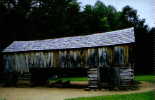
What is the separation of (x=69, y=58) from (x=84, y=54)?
4.69ft

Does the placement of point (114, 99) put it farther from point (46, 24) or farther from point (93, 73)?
point (46, 24)

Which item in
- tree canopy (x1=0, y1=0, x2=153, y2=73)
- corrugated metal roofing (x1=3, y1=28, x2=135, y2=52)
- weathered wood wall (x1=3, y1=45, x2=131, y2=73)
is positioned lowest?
weathered wood wall (x1=3, y1=45, x2=131, y2=73)

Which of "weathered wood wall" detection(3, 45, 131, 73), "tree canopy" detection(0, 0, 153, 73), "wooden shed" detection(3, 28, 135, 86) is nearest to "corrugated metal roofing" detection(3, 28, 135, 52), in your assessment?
"wooden shed" detection(3, 28, 135, 86)

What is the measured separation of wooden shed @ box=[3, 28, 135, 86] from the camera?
18.2 meters

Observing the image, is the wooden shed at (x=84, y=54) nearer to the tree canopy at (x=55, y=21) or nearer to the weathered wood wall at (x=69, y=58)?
the weathered wood wall at (x=69, y=58)

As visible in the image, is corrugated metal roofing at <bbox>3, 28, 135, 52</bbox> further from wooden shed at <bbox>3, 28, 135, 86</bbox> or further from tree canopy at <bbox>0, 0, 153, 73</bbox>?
tree canopy at <bbox>0, 0, 153, 73</bbox>

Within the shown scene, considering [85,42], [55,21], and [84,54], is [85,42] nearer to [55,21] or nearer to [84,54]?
[84,54]

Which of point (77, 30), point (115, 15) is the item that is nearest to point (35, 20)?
point (77, 30)

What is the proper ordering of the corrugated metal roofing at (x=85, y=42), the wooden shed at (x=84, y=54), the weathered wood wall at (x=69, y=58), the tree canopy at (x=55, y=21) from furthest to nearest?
the tree canopy at (x=55, y=21) < the corrugated metal roofing at (x=85, y=42) < the weathered wood wall at (x=69, y=58) < the wooden shed at (x=84, y=54)

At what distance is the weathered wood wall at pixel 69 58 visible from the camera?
18.4 metres

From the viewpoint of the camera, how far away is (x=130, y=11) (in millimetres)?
45156

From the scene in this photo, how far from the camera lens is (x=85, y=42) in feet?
67.2

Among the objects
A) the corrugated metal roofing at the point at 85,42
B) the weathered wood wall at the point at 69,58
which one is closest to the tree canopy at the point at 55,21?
the corrugated metal roofing at the point at 85,42

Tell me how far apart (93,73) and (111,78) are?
1.44 m
